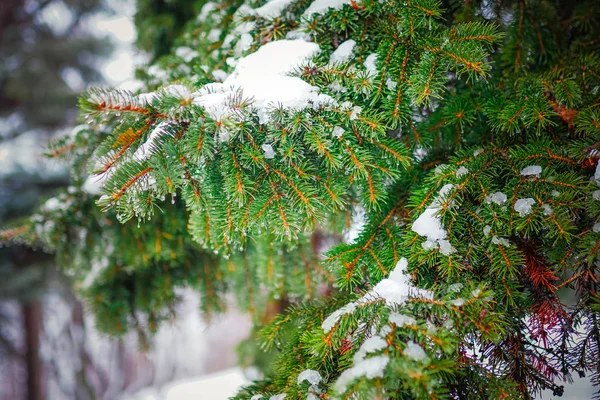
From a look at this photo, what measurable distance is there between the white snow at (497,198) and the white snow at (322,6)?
2.71ft

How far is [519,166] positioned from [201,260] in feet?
5.32

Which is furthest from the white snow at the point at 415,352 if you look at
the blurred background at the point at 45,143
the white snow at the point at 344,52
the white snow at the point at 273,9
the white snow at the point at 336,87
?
the blurred background at the point at 45,143

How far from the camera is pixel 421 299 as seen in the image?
2.80ft

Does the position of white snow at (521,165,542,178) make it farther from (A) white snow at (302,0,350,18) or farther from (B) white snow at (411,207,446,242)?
(A) white snow at (302,0,350,18)

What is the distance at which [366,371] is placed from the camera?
73 centimetres

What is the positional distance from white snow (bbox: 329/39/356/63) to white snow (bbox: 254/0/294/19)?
33cm

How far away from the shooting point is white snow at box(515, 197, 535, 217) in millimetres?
961

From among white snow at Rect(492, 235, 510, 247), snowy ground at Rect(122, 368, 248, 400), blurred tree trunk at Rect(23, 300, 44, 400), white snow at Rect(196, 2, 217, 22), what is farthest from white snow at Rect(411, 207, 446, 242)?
blurred tree trunk at Rect(23, 300, 44, 400)

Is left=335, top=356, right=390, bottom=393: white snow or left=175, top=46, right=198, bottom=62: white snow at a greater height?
left=175, top=46, right=198, bottom=62: white snow

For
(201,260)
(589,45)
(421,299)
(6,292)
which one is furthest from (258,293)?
(6,292)

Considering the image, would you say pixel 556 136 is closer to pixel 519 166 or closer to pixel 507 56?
pixel 519 166

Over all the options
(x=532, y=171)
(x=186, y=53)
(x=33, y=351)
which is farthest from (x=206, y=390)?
(x=532, y=171)

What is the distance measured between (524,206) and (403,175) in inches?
17.0

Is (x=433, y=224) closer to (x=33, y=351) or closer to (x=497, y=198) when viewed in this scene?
(x=497, y=198)
